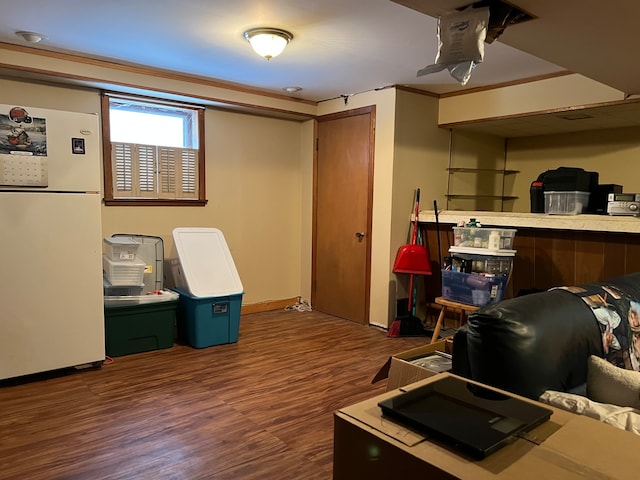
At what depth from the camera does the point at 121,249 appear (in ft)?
12.0

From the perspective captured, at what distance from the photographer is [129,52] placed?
357cm

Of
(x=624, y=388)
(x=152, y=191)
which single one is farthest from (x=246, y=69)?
(x=624, y=388)

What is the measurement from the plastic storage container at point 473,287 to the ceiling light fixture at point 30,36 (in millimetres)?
3390

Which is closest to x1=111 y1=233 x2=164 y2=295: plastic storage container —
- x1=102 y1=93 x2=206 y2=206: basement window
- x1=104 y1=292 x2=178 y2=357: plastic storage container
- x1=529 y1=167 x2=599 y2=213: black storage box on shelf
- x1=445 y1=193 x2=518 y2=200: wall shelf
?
x1=104 y1=292 x2=178 y2=357: plastic storage container

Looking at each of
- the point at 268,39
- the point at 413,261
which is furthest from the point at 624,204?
the point at 268,39

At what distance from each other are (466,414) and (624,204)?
2.82 metres

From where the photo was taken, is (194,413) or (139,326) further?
(139,326)

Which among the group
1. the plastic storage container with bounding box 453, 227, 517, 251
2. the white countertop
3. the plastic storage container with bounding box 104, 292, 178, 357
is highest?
the white countertop

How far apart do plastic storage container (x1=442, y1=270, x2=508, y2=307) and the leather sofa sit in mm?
1710

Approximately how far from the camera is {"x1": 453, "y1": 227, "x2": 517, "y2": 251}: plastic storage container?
3545 millimetres

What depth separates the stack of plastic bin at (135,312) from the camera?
3613 millimetres

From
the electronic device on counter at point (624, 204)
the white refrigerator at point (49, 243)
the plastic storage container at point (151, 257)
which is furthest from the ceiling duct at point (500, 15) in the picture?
the plastic storage container at point (151, 257)

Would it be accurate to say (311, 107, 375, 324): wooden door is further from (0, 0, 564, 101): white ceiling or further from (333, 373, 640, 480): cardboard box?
(333, 373, 640, 480): cardboard box

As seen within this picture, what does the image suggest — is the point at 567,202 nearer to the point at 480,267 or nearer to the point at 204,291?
the point at 480,267
